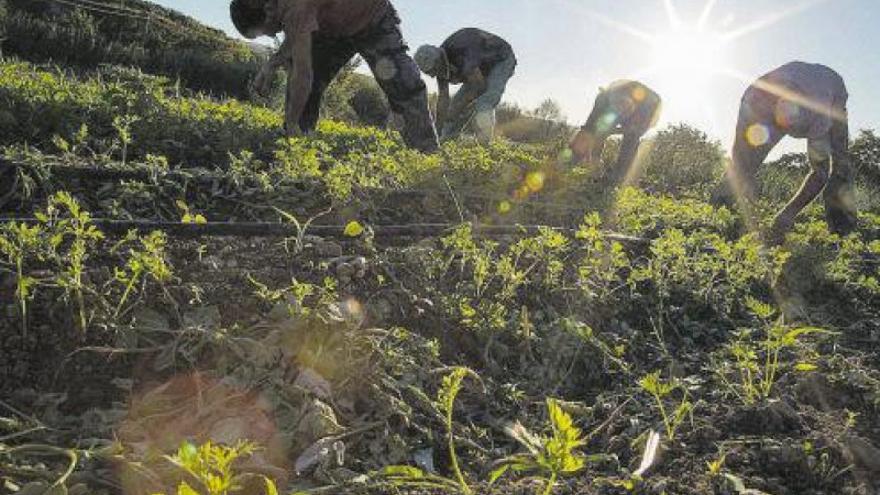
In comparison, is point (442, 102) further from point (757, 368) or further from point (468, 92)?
point (757, 368)

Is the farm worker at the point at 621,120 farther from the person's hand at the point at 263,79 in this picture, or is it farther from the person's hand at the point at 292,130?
the person's hand at the point at 263,79

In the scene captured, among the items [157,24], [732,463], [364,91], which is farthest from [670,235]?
[157,24]

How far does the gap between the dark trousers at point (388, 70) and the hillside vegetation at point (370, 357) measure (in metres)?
2.37

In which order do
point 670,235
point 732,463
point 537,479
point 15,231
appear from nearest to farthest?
point 537,479 → point 732,463 → point 15,231 → point 670,235

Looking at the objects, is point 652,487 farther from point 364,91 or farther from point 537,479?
point 364,91

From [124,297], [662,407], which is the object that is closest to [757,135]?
[662,407]

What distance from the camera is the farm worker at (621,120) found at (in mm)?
8086

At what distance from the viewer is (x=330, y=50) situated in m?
6.70

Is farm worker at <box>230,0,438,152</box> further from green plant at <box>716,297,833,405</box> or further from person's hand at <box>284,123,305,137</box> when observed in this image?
green plant at <box>716,297,833,405</box>

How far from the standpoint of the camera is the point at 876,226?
6.98 meters

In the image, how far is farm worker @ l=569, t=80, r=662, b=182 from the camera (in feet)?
26.5

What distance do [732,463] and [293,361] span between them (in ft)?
3.65

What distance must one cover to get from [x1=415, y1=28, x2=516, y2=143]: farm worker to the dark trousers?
7.34ft

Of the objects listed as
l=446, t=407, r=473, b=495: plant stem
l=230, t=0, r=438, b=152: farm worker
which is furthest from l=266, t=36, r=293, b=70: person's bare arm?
l=446, t=407, r=473, b=495: plant stem
